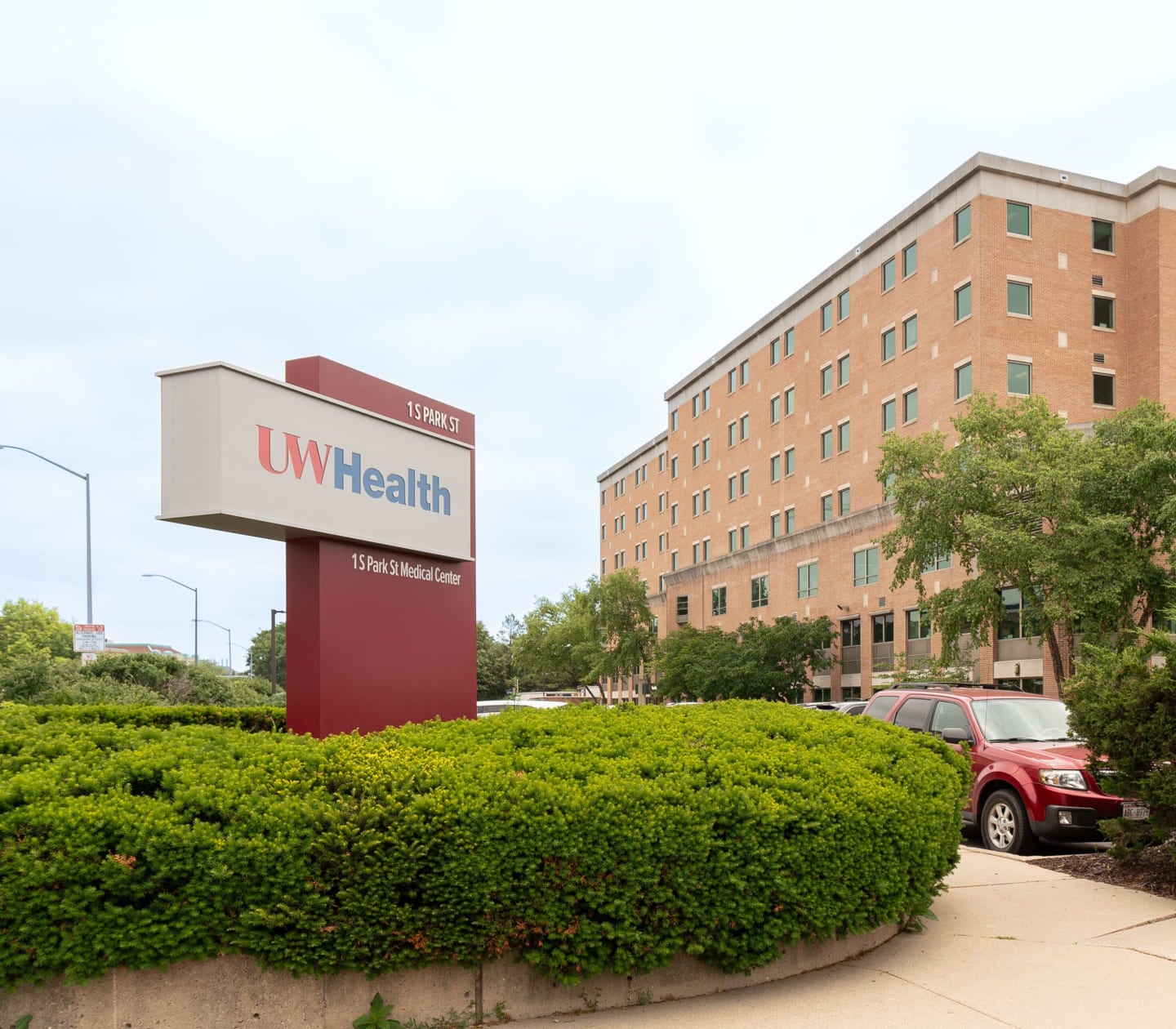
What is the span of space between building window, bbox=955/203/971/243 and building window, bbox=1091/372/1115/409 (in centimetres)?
746

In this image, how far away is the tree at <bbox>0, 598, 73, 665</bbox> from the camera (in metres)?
85.8

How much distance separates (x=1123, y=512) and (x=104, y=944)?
2842 cm

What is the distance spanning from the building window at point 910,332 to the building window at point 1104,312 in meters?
6.73

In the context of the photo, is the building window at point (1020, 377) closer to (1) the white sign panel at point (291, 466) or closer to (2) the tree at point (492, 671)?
(1) the white sign panel at point (291, 466)

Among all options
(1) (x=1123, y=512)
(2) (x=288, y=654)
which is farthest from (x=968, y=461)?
(2) (x=288, y=654)

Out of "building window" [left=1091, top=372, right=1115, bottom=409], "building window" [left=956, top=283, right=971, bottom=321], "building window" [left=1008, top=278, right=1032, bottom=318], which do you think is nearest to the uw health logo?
"building window" [left=956, top=283, right=971, bottom=321]

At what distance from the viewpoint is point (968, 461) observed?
96.2 feet

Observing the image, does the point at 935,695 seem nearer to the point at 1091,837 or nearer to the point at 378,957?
the point at 1091,837

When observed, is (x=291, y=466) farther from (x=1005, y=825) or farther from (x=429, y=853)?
(x=1005, y=825)

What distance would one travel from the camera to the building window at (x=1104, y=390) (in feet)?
138

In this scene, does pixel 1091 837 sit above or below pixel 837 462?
below

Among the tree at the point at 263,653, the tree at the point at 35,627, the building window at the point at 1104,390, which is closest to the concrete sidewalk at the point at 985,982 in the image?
the building window at the point at 1104,390

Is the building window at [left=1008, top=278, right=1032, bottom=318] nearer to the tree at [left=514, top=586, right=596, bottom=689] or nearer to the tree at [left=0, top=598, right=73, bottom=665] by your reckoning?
the tree at [left=514, top=586, right=596, bottom=689]

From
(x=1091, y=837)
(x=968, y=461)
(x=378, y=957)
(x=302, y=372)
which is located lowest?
(x=1091, y=837)
